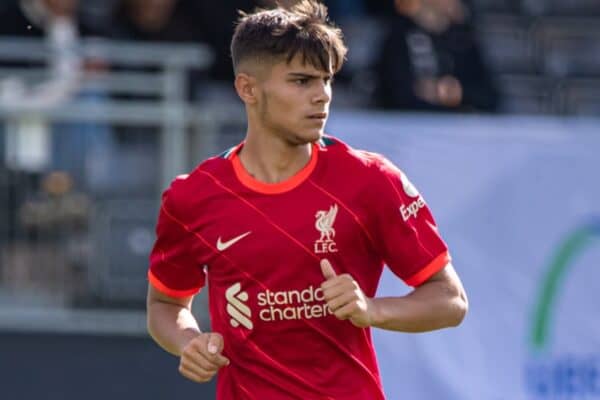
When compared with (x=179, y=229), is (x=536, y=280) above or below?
below

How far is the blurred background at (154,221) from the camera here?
8.30 m

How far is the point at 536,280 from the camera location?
8.36 metres

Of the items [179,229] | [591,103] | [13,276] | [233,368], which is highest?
[179,229]

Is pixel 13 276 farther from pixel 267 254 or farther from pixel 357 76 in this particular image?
pixel 267 254

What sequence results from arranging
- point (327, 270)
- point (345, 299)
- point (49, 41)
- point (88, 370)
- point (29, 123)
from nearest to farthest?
point (345, 299)
point (327, 270)
point (29, 123)
point (88, 370)
point (49, 41)

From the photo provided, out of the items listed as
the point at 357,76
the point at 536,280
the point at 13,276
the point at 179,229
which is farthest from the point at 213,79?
the point at 179,229

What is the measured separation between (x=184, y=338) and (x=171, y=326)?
12 cm

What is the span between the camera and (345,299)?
4105 mm

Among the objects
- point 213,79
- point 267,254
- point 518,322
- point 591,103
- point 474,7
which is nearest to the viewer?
point 267,254

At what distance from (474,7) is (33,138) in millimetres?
4445

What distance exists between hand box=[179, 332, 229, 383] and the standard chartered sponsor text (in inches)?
9.3

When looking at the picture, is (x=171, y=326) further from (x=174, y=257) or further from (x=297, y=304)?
(x=297, y=304)

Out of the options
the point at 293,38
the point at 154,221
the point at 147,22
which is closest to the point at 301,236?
the point at 293,38

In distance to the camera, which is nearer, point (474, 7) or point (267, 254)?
point (267, 254)
